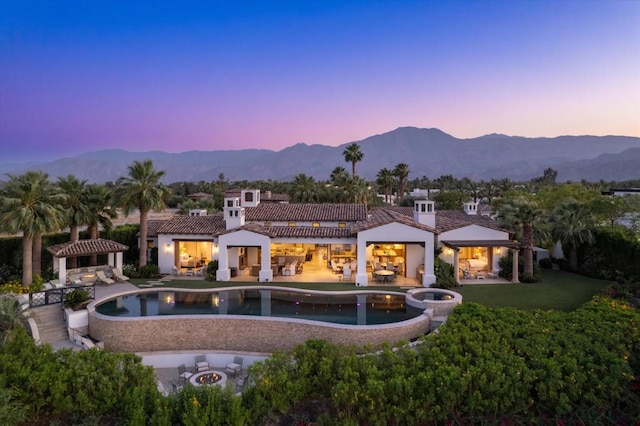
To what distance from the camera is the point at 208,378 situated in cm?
1452

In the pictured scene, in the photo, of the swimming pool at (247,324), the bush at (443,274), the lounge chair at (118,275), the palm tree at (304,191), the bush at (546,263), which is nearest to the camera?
the swimming pool at (247,324)

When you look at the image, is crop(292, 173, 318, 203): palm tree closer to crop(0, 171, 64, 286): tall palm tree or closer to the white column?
the white column

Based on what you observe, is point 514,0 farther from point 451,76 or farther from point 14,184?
point 14,184

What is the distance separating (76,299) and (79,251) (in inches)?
264

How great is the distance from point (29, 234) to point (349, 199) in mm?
34804

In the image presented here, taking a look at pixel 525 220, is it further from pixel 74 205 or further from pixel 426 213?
pixel 74 205

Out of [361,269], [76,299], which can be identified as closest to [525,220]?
[361,269]

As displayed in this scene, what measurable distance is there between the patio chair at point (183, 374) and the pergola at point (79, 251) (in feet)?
41.3

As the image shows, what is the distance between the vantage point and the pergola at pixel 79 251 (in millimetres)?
23672

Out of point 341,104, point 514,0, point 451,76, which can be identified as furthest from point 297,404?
point 341,104

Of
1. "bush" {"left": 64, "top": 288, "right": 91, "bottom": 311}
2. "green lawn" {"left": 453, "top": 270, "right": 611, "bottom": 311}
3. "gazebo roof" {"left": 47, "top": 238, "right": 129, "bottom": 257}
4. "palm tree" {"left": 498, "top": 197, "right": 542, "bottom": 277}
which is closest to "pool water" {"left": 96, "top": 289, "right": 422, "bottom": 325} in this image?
"bush" {"left": 64, "top": 288, "right": 91, "bottom": 311}

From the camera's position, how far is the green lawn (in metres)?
20.2

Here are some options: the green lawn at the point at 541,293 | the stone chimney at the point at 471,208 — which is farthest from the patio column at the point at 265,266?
the stone chimney at the point at 471,208

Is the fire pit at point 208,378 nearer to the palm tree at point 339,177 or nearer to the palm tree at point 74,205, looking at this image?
the palm tree at point 74,205
